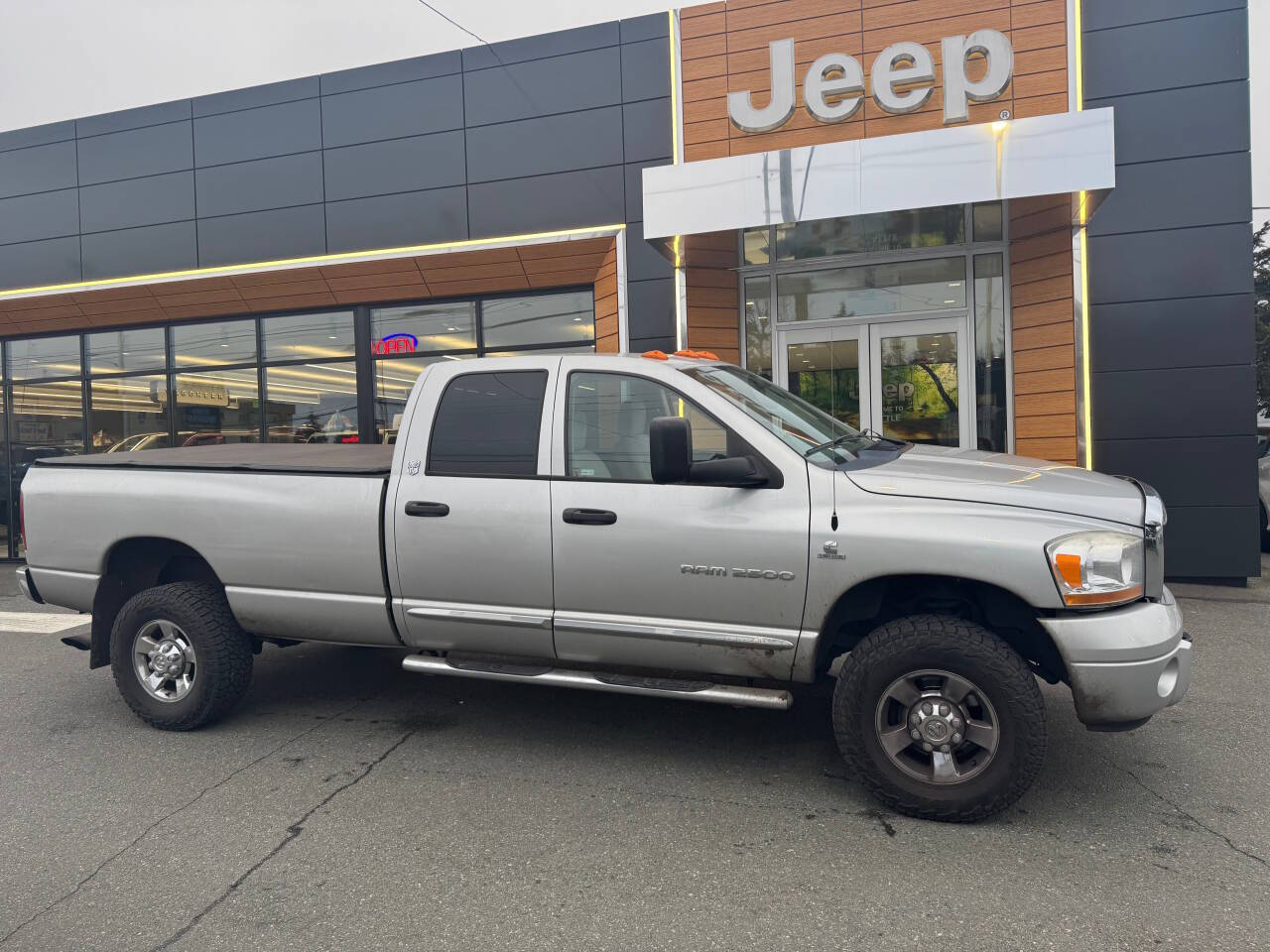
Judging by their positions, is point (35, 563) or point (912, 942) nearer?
point (912, 942)

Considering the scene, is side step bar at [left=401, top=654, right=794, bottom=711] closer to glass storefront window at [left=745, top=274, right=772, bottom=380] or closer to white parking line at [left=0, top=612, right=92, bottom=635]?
white parking line at [left=0, top=612, right=92, bottom=635]

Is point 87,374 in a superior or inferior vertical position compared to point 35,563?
superior

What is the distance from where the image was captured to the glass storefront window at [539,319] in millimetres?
10836

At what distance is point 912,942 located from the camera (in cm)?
277

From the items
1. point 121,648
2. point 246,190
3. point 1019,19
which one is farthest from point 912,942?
point 246,190

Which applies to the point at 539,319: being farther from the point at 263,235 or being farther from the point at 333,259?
the point at 263,235

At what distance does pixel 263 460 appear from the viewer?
488 centimetres

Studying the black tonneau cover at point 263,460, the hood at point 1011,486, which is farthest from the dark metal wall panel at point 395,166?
the hood at point 1011,486

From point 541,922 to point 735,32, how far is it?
29.8 feet

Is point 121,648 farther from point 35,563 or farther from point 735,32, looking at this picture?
point 735,32

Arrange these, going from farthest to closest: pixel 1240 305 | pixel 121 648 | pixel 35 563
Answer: pixel 1240 305 < pixel 35 563 < pixel 121 648

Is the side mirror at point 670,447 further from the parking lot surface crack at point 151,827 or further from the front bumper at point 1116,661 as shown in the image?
the parking lot surface crack at point 151,827

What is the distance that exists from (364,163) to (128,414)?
540 centimetres

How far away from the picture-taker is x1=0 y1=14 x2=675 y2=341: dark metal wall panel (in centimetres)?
1001
